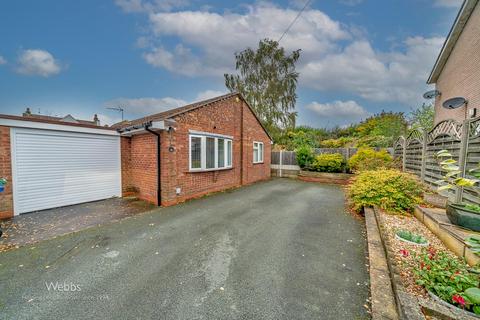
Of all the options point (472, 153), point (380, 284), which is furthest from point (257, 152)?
point (380, 284)

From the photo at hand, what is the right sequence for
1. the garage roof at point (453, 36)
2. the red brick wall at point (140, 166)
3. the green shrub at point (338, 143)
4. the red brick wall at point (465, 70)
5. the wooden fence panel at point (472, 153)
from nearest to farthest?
the wooden fence panel at point (472, 153) < the red brick wall at point (140, 166) < the red brick wall at point (465, 70) < the garage roof at point (453, 36) < the green shrub at point (338, 143)

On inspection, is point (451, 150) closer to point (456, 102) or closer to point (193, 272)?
point (456, 102)

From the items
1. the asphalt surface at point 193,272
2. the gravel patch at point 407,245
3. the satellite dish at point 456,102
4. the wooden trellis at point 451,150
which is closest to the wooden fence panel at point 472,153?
the wooden trellis at point 451,150

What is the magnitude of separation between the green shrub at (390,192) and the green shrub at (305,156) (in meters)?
6.98

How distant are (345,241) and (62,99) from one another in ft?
55.8

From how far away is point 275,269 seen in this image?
9.67 feet

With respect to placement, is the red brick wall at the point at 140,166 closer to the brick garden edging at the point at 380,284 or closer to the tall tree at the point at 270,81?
the brick garden edging at the point at 380,284

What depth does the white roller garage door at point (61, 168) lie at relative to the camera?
5371 mm

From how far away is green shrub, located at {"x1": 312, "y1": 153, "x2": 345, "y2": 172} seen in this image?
11.6m

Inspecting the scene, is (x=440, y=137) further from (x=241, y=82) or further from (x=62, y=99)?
(x=62, y=99)

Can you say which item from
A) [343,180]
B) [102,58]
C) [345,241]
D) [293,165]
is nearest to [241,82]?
[293,165]

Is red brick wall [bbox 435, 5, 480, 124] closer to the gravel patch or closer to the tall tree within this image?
the gravel patch

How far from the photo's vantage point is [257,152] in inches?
470

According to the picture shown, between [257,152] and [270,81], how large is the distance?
10.0 metres
